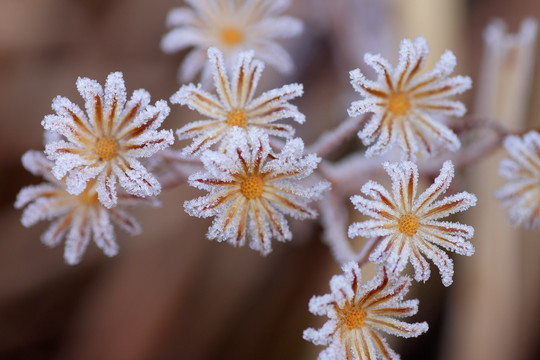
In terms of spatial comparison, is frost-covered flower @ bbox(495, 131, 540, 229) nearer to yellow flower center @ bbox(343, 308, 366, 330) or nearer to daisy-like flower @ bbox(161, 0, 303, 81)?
yellow flower center @ bbox(343, 308, 366, 330)

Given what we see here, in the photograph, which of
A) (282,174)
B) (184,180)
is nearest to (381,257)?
(282,174)

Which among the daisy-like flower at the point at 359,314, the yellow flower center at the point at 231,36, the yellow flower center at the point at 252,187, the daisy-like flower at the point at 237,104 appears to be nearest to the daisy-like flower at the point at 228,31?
the yellow flower center at the point at 231,36

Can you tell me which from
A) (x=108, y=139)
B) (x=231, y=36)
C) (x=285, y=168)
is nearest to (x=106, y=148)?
(x=108, y=139)

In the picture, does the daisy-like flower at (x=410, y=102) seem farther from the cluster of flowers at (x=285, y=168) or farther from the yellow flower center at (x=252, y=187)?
the yellow flower center at (x=252, y=187)

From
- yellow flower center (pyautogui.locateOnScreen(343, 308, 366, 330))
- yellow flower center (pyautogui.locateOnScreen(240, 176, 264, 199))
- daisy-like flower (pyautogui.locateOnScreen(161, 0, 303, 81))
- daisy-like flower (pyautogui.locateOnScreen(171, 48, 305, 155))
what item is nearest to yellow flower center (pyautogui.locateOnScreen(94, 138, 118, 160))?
daisy-like flower (pyautogui.locateOnScreen(171, 48, 305, 155))

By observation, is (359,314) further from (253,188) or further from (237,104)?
(237,104)

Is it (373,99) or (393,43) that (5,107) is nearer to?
(393,43)
